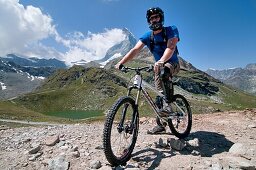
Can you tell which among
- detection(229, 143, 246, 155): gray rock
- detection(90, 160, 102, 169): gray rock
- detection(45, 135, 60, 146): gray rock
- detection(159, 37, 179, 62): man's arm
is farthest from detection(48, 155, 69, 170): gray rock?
detection(229, 143, 246, 155): gray rock

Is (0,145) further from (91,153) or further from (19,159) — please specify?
(91,153)

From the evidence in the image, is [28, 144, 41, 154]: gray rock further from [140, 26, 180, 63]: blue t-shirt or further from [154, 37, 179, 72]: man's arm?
[140, 26, 180, 63]: blue t-shirt

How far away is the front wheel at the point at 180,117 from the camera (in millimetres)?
11435

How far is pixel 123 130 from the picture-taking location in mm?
8938

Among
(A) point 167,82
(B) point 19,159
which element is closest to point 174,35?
(A) point 167,82

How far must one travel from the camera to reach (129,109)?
923 centimetres

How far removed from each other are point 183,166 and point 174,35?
4.16 meters

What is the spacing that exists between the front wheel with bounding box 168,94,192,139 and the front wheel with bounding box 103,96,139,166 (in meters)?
2.23

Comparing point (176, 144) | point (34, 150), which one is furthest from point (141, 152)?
point (34, 150)

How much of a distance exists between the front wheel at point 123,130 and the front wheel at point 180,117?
223 centimetres

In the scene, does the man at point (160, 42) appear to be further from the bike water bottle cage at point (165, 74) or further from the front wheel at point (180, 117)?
the front wheel at point (180, 117)

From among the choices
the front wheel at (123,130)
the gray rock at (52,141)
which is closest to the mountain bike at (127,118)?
the front wheel at (123,130)

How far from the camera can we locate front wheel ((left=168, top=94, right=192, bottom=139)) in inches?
450

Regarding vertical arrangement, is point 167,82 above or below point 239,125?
above
